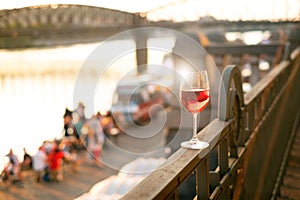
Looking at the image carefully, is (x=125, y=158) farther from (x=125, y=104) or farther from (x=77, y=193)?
(x=125, y=104)

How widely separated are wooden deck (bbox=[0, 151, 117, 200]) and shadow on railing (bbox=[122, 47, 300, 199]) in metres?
6.09

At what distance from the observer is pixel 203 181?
47.4 inches

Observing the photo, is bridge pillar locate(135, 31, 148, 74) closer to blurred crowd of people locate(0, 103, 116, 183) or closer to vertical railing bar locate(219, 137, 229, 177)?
blurred crowd of people locate(0, 103, 116, 183)

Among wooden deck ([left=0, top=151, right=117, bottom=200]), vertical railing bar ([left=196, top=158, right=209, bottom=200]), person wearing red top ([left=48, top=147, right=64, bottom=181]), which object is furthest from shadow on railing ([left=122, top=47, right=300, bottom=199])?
person wearing red top ([left=48, top=147, right=64, bottom=181])

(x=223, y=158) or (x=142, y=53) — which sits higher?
(x=142, y=53)

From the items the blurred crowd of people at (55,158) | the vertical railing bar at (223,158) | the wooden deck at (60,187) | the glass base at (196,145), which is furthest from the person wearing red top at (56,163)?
the glass base at (196,145)

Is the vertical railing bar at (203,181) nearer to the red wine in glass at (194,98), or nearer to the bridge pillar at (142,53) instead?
the red wine in glass at (194,98)

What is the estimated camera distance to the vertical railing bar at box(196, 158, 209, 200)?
120 cm

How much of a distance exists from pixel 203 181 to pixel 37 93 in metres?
34.5

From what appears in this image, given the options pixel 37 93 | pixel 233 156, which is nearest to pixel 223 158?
pixel 233 156

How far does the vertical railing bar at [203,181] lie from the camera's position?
1.20 metres

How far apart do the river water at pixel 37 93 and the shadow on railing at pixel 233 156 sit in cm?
363

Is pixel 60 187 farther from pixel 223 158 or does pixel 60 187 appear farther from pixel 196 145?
pixel 196 145

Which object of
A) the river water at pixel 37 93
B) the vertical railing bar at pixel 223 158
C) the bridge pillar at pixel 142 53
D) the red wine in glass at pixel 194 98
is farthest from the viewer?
Answer: the river water at pixel 37 93
